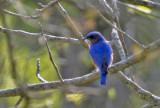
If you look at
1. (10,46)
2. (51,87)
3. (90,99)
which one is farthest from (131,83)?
(90,99)

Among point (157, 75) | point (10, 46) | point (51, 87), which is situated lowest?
point (157, 75)

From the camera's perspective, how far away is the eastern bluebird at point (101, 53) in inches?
201

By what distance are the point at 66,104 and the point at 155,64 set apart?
8.84 ft

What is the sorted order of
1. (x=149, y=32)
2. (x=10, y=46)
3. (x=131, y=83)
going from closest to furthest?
(x=10, y=46) < (x=131, y=83) < (x=149, y=32)

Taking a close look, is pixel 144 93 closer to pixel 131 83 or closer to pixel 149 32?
pixel 131 83

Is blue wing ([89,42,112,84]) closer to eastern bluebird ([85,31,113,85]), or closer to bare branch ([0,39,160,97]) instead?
eastern bluebird ([85,31,113,85])

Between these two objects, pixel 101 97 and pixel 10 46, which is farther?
pixel 101 97

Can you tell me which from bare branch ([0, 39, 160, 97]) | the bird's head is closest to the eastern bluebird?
the bird's head

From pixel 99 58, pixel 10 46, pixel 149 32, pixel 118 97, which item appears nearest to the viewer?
pixel 10 46

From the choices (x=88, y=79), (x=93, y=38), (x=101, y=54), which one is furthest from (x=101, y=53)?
(x=88, y=79)

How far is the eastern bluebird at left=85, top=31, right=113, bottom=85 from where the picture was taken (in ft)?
16.8

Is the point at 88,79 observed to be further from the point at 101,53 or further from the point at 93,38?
the point at 93,38

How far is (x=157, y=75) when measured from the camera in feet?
34.1

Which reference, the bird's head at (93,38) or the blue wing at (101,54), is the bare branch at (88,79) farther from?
the bird's head at (93,38)
